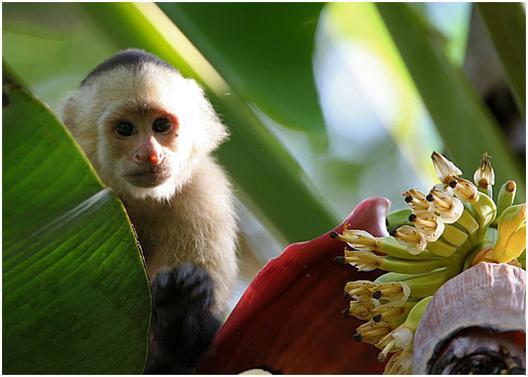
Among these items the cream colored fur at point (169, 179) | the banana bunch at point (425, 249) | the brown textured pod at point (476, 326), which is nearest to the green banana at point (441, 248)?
the banana bunch at point (425, 249)

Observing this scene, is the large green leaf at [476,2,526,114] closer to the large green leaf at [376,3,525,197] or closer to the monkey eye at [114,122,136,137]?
the large green leaf at [376,3,525,197]

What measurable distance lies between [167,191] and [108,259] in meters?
0.67

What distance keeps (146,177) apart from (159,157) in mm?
35

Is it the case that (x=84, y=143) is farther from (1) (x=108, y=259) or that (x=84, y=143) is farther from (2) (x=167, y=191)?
(1) (x=108, y=259)

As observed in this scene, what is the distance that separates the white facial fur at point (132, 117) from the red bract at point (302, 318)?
1.68ft

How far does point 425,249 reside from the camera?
0.79 meters

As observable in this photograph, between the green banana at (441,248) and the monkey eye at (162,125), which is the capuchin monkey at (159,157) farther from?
the green banana at (441,248)

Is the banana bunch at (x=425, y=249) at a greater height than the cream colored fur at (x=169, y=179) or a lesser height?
lesser

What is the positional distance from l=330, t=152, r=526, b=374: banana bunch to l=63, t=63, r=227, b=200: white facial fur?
0.57 metres

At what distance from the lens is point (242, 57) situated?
1.22 meters

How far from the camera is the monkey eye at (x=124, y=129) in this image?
1348mm

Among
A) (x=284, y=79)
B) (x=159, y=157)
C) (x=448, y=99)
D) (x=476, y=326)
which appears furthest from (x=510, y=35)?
(x=476, y=326)

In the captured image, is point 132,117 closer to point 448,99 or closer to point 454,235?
point 448,99

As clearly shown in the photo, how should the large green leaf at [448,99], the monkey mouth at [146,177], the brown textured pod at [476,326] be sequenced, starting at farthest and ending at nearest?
the monkey mouth at [146,177]
the large green leaf at [448,99]
the brown textured pod at [476,326]
